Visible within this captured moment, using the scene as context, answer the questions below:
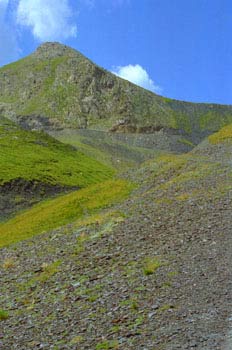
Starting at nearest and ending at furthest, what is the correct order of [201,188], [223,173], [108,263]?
1. [108,263]
2. [201,188]
3. [223,173]

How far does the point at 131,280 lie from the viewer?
1909cm

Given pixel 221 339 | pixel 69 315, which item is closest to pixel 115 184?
pixel 69 315

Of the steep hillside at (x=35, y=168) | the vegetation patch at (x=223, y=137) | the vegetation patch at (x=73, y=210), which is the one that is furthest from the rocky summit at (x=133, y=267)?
the steep hillside at (x=35, y=168)

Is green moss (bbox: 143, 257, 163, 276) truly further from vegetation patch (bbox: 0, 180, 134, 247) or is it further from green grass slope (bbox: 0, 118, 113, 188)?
green grass slope (bbox: 0, 118, 113, 188)

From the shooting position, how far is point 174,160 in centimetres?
4672

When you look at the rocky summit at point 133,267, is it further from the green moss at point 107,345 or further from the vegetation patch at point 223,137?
the vegetation patch at point 223,137

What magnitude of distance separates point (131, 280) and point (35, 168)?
254 feet

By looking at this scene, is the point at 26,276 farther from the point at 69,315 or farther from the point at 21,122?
the point at 21,122

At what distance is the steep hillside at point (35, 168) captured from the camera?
80.6 m

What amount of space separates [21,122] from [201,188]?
169 m

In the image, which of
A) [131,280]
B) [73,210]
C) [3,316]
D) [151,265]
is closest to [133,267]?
[151,265]

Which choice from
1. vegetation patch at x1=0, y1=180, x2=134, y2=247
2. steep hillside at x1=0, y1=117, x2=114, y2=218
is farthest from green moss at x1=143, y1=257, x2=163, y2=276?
steep hillside at x1=0, y1=117, x2=114, y2=218

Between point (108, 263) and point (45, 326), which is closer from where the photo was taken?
point (45, 326)

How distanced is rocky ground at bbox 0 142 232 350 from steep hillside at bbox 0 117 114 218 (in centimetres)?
4240
